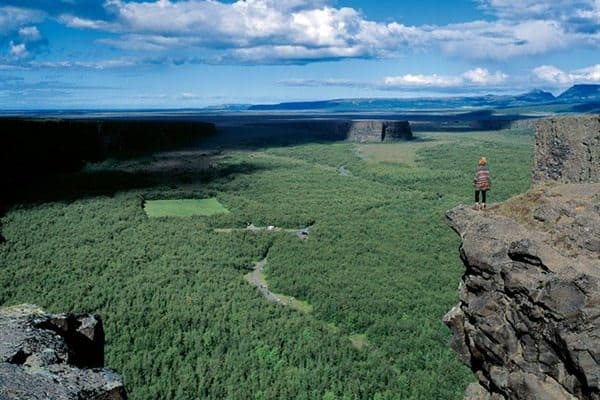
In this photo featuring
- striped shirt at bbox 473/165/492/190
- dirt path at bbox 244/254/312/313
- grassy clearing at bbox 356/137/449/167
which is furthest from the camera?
grassy clearing at bbox 356/137/449/167

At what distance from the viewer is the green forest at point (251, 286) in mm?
17609

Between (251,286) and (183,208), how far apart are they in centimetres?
1892

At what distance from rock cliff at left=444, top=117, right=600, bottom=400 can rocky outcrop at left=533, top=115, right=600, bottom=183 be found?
139 inches

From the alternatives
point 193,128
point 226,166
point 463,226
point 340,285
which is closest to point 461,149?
point 226,166

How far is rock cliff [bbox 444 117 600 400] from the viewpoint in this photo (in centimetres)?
844

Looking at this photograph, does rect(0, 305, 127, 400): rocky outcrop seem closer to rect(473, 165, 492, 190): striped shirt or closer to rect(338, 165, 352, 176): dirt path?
rect(473, 165, 492, 190): striped shirt

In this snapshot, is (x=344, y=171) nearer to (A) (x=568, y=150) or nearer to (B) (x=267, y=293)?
(B) (x=267, y=293)

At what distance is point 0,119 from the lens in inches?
2158

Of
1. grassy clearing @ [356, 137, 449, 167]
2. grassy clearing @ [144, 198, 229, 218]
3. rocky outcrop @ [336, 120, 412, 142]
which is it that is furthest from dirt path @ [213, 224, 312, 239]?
rocky outcrop @ [336, 120, 412, 142]

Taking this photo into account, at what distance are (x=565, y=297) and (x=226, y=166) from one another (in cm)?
5368

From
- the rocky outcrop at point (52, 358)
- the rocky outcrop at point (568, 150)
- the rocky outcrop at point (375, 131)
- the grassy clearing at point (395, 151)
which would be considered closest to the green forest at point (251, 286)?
the rocky outcrop at point (568, 150)

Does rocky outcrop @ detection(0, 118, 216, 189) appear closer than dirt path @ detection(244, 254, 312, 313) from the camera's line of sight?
No

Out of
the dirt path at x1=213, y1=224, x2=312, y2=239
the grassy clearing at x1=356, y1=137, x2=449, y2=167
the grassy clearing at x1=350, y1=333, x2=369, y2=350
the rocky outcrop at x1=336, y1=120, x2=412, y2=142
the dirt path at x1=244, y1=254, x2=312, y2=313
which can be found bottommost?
the grassy clearing at x1=350, y1=333, x2=369, y2=350

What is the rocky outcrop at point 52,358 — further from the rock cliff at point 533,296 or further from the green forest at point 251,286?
the green forest at point 251,286
